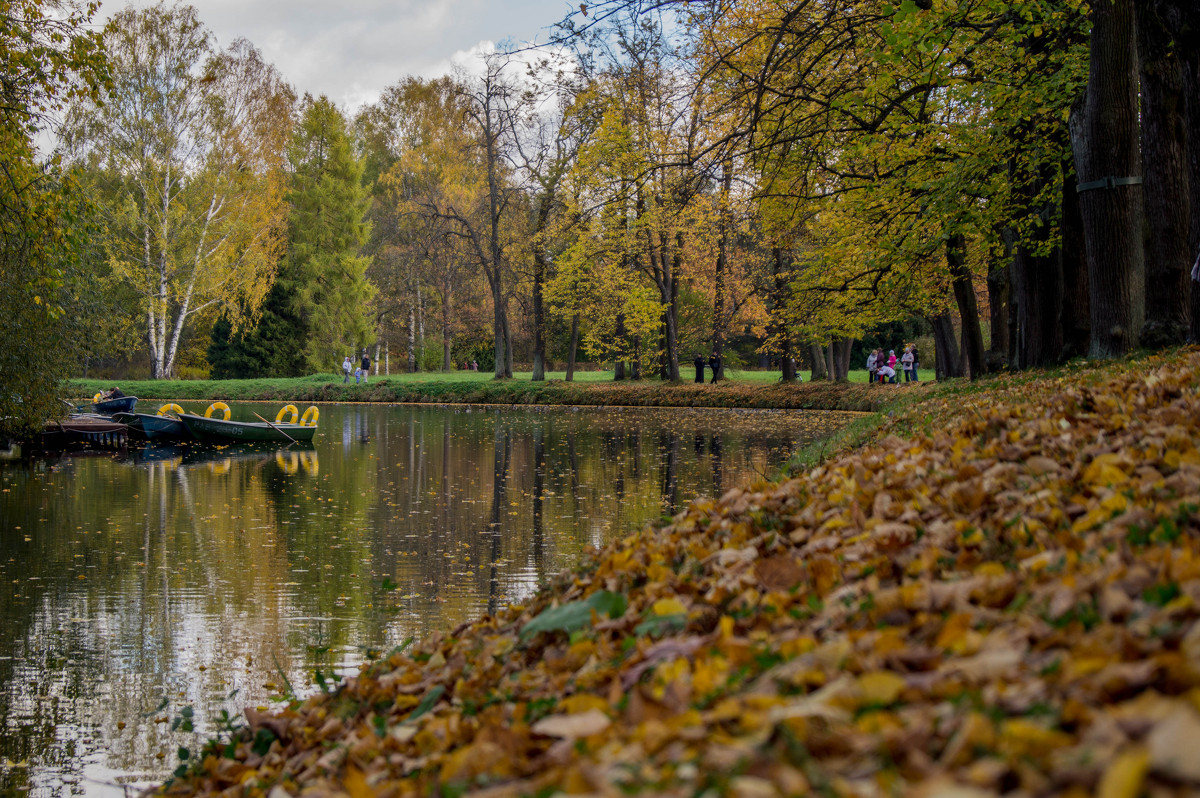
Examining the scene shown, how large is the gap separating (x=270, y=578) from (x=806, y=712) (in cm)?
761

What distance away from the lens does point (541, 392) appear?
36.2 meters

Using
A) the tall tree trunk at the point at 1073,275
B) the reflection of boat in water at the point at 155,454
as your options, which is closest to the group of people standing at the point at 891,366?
the tall tree trunk at the point at 1073,275

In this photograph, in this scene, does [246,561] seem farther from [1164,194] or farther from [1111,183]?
[1164,194]

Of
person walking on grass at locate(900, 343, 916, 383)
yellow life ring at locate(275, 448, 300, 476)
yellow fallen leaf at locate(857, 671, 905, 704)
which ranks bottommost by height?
yellow life ring at locate(275, 448, 300, 476)

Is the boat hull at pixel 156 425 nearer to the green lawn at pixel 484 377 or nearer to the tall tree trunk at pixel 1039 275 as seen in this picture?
the green lawn at pixel 484 377

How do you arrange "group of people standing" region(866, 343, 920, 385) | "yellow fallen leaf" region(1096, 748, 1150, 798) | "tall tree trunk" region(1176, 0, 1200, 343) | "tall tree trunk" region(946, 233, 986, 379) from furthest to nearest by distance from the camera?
"group of people standing" region(866, 343, 920, 385) → "tall tree trunk" region(946, 233, 986, 379) → "tall tree trunk" region(1176, 0, 1200, 343) → "yellow fallen leaf" region(1096, 748, 1150, 798)

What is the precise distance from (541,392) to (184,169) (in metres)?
21.8

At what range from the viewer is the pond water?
18.1 ft

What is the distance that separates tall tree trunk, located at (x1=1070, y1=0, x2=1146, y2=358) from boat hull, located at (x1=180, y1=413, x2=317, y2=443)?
17195 mm

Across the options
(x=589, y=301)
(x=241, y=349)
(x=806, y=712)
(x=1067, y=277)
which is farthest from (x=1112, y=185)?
(x=241, y=349)

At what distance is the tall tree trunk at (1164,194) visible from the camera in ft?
32.8

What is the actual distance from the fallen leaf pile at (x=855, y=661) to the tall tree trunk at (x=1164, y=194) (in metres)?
6.09

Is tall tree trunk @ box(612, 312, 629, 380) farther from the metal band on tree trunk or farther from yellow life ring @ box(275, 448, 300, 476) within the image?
the metal band on tree trunk

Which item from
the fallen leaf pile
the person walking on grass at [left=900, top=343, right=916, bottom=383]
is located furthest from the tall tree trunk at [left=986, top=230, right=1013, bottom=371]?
the fallen leaf pile
